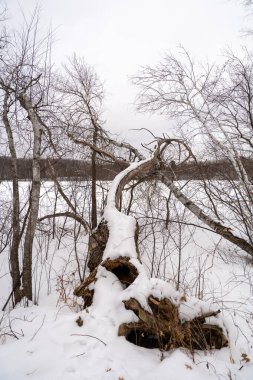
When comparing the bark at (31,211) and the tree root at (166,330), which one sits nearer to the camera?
the tree root at (166,330)

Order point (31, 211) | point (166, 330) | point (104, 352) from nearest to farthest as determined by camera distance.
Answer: point (104, 352)
point (166, 330)
point (31, 211)

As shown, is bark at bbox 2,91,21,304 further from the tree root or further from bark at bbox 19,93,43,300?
the tree root

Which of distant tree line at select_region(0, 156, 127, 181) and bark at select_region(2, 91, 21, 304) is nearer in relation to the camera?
bark at select_region(2, 91, 21, 304)

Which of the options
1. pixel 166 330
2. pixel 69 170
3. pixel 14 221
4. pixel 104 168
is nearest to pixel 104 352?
pixel 166 330

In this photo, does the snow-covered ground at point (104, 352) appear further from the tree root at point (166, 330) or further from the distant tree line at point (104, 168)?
the distant tree line at point (104, 168)

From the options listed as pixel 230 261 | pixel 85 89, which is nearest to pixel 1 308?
pixel 230 261

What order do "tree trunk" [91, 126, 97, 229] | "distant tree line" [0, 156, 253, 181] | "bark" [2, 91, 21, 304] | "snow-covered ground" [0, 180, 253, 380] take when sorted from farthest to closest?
"distant tree line" [0, 156, 253, 181] < "tree trunk" [91, 126, 97, 229] < "bark" [2, 91, 21, 304] < "snow-covered ground" [0, 180, 253, 380]

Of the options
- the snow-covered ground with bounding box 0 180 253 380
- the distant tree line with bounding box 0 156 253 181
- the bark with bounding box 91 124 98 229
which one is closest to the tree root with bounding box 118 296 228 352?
the snow-covered ground with bounding box 0 180 253 380

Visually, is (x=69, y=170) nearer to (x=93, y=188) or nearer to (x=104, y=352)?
(x=93, y=188)

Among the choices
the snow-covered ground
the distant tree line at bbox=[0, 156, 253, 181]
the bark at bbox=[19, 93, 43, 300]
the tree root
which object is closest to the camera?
the snow-covered ground

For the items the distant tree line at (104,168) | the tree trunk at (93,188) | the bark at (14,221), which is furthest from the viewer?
the distant tree line at (104,168)

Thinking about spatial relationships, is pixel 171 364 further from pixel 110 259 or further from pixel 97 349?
pixel 110 259

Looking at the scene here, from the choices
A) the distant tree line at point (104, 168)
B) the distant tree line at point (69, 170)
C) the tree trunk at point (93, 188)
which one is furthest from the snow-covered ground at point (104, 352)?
the distant tree line at point (104, 168)

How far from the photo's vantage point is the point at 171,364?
225cm
